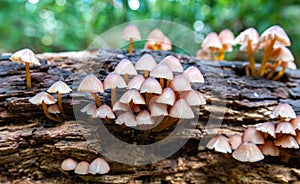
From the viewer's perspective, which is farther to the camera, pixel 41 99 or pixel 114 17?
pixel 114 17

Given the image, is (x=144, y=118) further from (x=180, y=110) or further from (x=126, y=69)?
(x=126, y=69)

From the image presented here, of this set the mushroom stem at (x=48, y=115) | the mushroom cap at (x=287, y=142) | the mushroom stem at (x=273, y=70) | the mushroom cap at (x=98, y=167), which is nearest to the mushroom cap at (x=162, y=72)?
the mushroom cap at (x=98, y=167)

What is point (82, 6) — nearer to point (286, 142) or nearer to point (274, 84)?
point (274, 84)

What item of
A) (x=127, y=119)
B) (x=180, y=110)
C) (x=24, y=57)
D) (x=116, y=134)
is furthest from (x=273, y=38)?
(x=24, y=57)

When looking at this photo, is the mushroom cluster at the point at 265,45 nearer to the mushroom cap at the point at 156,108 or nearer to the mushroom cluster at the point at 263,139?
the mushroom cluster at the point at 263,139

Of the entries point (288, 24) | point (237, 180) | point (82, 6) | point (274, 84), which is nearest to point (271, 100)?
point (274, 84)

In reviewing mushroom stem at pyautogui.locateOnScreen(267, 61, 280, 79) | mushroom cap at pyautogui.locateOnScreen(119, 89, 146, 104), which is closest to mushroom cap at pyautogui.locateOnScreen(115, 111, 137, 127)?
mushroom cap at pyautogui.locateOnScreen(119, 89, 146, 104)
